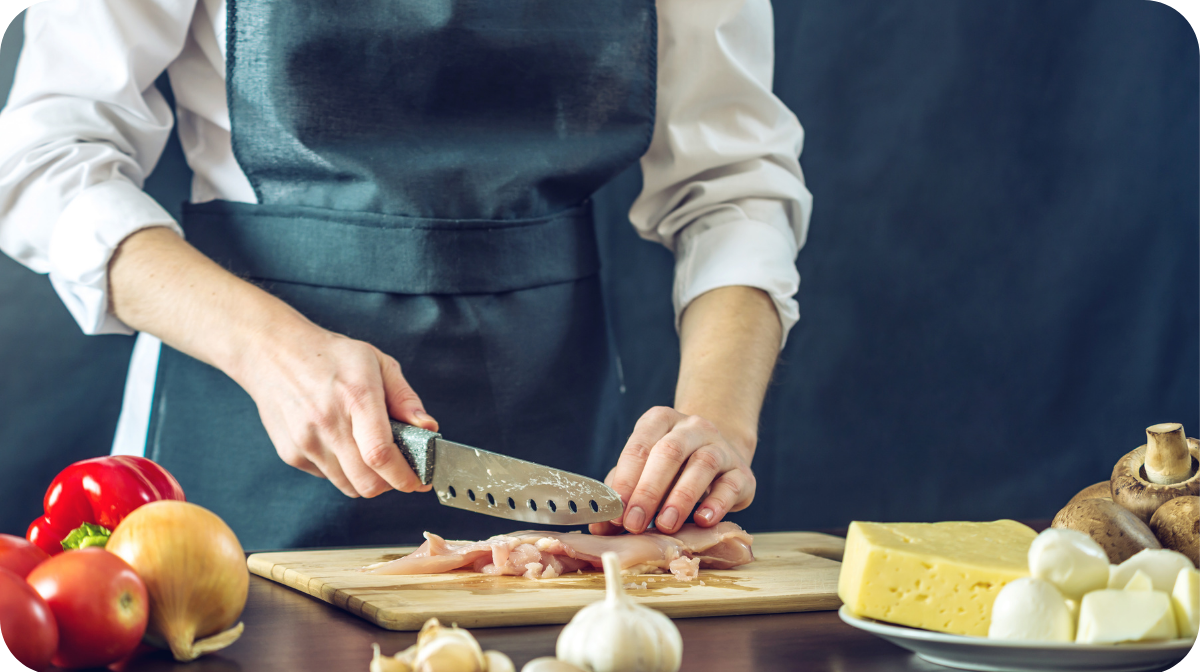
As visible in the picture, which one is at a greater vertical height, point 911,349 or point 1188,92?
point 1188,92

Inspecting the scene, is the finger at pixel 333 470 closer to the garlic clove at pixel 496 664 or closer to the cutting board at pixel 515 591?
the cutting board at pixel 515 591

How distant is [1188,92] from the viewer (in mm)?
2328

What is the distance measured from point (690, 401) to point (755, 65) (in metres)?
0.66

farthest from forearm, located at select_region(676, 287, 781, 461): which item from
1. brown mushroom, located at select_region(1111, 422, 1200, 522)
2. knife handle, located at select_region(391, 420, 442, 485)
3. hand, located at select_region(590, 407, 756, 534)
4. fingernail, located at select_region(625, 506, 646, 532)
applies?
brown mushroom, located at select_region(1111, 422, 1200, 522)

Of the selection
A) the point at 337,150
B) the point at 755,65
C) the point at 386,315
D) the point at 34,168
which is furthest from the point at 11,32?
the point at 755,65

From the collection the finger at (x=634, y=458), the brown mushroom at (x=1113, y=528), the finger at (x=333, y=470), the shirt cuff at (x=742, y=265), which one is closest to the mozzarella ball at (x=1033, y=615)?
the brown mushroom at (x=1113, y=528)

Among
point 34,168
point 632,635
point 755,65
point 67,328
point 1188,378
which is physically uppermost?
point 755,65

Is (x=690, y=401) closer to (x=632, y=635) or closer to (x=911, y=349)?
(x=632, y=635)

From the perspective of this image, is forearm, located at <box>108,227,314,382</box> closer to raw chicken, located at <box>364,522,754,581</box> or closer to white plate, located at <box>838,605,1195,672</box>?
raw chicken, located at <box>364,522,754,581</box>

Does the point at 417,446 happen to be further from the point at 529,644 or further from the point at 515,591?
the point at 529,644

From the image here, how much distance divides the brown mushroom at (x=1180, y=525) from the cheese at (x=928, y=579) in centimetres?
18

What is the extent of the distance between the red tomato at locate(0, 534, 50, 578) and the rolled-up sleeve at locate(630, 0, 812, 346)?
3.41ft

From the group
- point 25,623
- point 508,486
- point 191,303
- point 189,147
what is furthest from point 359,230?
point 25,623

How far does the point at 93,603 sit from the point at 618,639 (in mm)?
344
